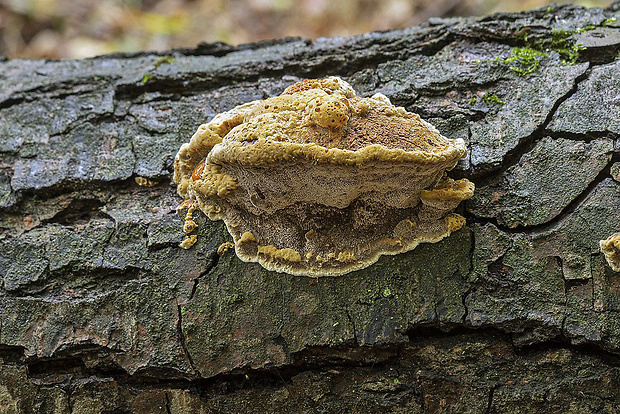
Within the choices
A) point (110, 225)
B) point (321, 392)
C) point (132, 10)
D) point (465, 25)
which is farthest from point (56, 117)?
point (132, 10)

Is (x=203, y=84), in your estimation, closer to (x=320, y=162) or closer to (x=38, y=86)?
(x=38, y=86)

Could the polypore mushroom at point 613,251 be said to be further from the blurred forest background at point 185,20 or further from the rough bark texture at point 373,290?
the blurred forest background at point 185,20

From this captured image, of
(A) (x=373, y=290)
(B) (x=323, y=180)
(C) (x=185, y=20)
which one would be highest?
(C) (x=185, y=20)

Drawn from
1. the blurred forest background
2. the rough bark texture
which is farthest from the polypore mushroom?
the blurred forest background

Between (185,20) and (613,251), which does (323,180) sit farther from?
(185,20)

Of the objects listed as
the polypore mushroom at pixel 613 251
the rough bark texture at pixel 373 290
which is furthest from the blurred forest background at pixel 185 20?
the polypore mushroom at pixel 613 251

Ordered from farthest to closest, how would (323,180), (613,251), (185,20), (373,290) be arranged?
1. (185,20)
2. (373,290)
3. (613,251)
4. (323,180)

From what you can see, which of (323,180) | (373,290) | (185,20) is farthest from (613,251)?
(185,20)
